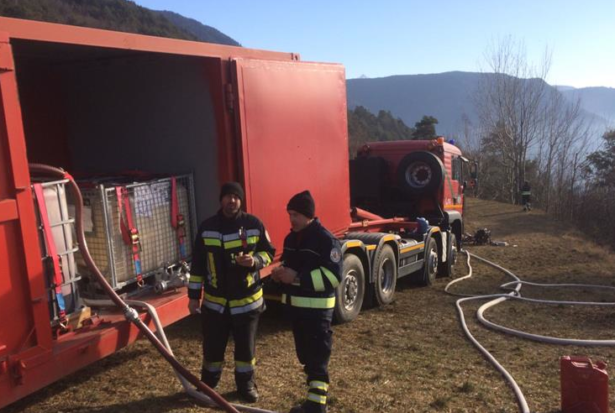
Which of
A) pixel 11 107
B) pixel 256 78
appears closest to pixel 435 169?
pixel 256 78

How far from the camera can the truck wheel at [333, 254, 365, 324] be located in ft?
20.7

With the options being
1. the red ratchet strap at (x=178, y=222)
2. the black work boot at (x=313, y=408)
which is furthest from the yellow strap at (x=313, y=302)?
the red ratchet strap at (x=178, y=222)

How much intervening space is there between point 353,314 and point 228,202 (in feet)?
10.6

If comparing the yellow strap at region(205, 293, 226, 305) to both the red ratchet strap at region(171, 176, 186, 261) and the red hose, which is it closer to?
the red hose

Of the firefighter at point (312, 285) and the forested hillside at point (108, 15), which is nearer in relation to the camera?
the firefighter at point (312, 285)

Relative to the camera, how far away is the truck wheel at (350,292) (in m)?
6.32

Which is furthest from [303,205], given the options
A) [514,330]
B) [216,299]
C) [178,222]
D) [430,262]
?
[430,262]

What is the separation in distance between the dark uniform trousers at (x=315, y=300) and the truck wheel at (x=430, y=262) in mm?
5337

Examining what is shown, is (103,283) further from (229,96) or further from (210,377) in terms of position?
(229,96)

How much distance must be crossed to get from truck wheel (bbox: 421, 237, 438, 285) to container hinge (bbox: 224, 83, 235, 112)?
5.11 m

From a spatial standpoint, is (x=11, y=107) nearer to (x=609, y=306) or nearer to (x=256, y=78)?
(x=256, y=78)

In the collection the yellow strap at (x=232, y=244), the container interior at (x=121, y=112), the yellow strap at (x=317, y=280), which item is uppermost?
the container interior at (x=121, y=112)

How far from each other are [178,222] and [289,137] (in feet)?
4.86

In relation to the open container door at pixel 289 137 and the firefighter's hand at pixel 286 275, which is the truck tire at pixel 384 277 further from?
the firefighter's hand at pixel 286 275
